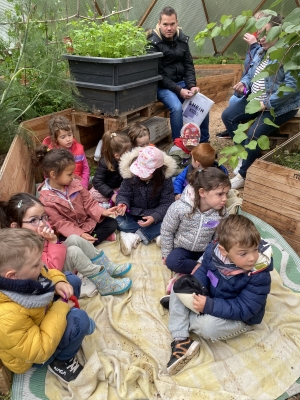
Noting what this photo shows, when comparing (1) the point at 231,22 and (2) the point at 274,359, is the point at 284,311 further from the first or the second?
(1) the point at 231,22

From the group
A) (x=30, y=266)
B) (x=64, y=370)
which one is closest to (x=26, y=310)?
(x=30, y=266)

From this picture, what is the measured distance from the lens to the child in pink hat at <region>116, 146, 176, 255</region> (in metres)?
2.92

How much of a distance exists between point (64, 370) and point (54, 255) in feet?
2.25

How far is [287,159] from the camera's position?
10.9 ft

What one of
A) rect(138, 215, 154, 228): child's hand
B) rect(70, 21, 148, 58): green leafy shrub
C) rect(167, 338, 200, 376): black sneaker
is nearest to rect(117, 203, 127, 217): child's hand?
rect(138, 215, 154, 228): child's hand

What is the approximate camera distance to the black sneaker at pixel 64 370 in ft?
6.19

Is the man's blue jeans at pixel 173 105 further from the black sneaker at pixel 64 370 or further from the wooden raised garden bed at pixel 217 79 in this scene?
the black sneaker at pixel 64 370

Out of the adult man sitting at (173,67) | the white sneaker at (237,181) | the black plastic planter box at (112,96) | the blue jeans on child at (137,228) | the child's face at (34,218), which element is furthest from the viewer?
the adult man sitting at (173,67)

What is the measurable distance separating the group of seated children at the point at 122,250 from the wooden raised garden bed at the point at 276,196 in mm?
460

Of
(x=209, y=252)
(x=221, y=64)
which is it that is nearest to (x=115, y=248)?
(x=209, y=252)

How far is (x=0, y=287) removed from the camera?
5.10 ft

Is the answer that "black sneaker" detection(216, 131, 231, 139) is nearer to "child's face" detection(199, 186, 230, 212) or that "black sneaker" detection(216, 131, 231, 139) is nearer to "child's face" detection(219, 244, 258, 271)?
"child's face" detection(199, 186, 230, 212)

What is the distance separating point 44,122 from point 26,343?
268 cm

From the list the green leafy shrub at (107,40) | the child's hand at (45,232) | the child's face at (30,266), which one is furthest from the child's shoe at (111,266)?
the green leafy shrub at (107,40)
